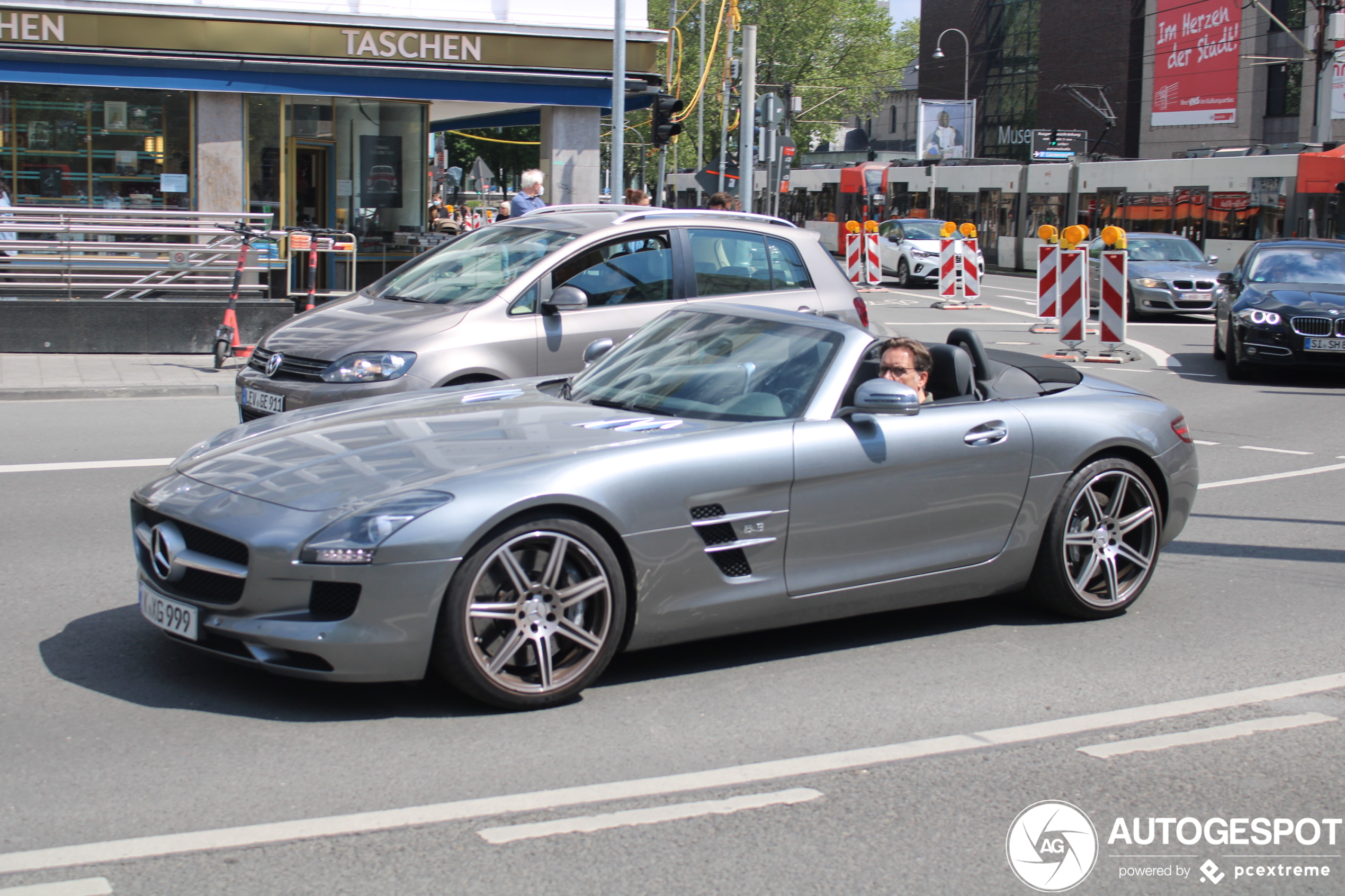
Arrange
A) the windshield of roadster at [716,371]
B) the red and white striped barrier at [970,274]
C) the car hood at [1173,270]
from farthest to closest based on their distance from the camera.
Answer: the red and white striped barrier at [970,274] < the car hood at [1173,270] < the windshield of roadster at [716,371]

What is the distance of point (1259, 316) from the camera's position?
15.1 meters

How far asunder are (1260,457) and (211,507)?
8.43m

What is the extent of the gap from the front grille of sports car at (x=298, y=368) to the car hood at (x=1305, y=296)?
1112 cm

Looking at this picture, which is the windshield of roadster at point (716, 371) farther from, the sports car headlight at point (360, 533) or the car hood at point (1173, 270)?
the car hood at point (1173, 270)

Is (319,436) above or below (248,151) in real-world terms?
below

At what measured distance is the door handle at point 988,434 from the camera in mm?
5621

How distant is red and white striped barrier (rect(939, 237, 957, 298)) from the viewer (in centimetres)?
2641

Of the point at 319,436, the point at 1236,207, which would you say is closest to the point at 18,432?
the point at 319,436

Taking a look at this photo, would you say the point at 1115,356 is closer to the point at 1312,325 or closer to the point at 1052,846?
the point at 1312,325

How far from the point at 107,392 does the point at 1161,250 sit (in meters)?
19.9

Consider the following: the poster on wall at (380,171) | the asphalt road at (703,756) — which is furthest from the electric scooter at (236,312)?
the asphalt road at (703,756)

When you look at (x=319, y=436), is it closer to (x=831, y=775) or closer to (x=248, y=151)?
(x=831, y=775)

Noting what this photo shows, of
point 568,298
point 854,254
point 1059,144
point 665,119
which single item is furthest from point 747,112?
point 1059,144

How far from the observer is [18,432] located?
1006cm
